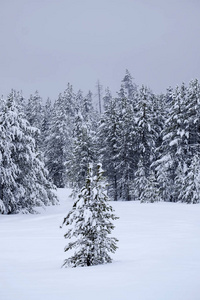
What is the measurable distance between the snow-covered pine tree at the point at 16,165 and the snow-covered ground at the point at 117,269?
7.90m

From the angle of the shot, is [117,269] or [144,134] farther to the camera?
[144,134]

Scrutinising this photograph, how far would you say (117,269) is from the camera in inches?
272

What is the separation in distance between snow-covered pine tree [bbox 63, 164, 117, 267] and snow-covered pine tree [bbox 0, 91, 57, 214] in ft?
46.3

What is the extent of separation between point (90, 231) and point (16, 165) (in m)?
15.5

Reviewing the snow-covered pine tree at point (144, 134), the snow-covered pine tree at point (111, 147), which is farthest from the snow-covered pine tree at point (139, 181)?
the snow-covered pine tree at point (111, 147)

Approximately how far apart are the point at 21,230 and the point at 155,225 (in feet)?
20.0

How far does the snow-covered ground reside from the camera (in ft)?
16.8

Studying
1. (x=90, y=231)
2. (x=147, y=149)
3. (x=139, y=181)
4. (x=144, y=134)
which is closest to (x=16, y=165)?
(x=90, y=231)

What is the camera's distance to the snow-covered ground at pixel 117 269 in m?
5.12

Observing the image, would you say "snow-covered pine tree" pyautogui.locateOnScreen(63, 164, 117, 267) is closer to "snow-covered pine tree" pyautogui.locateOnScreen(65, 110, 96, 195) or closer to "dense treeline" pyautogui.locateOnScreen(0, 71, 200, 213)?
"dense treeline" pyautogui.locateOnScreen(0, 71, 200, 213)

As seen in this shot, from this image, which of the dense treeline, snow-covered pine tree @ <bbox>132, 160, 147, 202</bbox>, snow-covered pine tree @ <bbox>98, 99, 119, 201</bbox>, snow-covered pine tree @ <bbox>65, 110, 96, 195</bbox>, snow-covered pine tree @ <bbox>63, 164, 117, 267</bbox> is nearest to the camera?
snow-covered pine tree @ <bbox>63, 164, 117, 267</bbox>

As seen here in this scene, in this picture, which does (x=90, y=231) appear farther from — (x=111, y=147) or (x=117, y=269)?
(x=111, y=147)

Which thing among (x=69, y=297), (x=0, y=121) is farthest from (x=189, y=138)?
(x=69, y=297)

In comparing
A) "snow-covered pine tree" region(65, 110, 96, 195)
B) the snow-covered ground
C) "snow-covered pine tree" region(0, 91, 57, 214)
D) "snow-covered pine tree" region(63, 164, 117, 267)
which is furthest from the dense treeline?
"snow-covered pine tree" region(63, 164, 117, 267)
